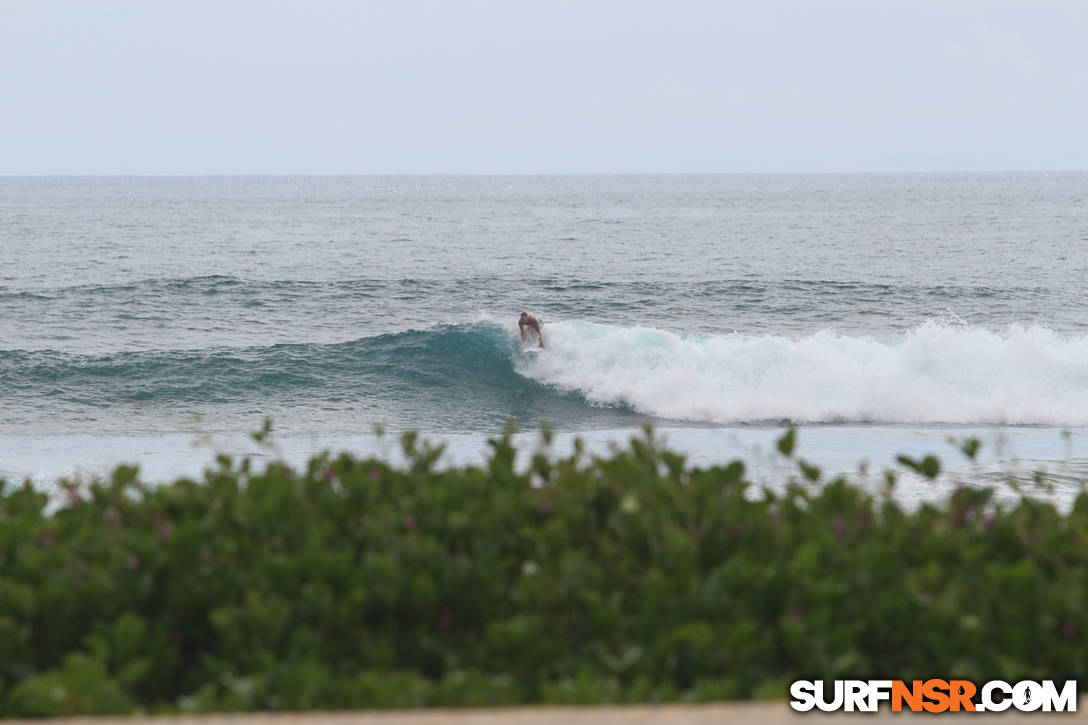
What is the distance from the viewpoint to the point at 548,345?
18.0m

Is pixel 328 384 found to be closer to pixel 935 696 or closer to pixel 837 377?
pixel 837 377

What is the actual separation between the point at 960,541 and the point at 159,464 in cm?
842

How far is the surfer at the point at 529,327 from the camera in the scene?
17.8 meters

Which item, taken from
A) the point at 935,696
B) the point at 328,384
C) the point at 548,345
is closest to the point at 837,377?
the point at 548,345

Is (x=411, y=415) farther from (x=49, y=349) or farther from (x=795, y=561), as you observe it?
(x=795, y=561)

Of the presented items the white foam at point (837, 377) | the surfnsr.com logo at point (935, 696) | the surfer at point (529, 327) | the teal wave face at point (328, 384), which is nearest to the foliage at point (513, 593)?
the surfnsr.com logo at point (935, 696)

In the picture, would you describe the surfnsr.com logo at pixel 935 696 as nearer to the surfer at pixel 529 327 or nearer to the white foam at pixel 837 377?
the white foam at pixel 837 377

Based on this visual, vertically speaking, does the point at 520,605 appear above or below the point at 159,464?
above

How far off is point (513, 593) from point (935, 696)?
3.62 feet

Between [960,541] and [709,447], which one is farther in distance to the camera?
[709,447]

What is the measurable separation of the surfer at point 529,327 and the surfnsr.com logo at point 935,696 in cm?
1545

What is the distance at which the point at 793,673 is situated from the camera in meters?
2.36

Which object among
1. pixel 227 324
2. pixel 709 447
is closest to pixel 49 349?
pixel 227 324

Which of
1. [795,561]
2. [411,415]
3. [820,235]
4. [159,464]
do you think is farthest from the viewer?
[820,235]
